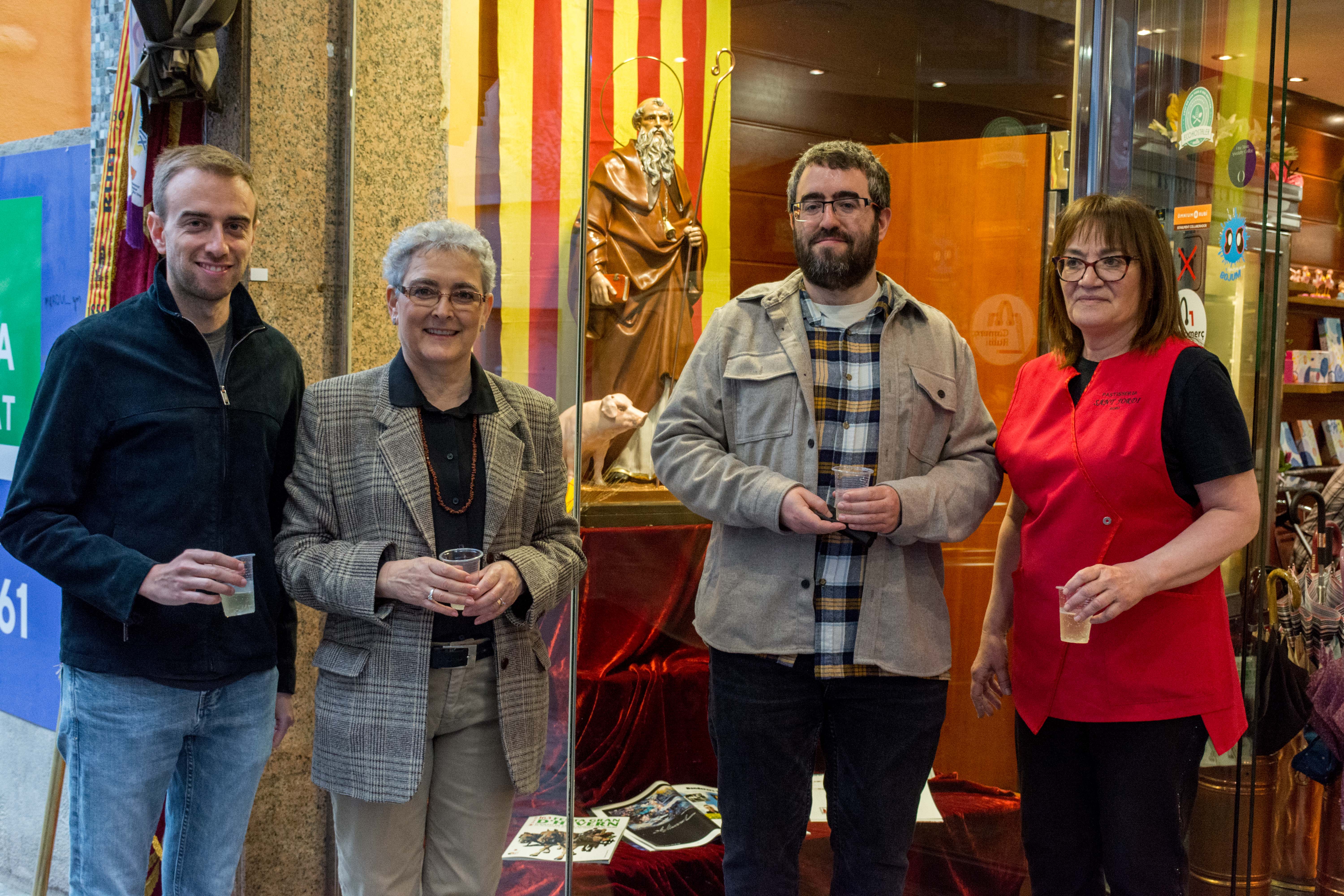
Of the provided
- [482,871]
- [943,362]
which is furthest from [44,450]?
[943,362]

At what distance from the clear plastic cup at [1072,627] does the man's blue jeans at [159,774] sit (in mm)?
1412

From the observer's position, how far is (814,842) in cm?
333

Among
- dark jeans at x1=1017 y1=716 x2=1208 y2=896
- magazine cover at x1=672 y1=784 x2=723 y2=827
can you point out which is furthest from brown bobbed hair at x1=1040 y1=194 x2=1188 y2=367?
magazine cover at x1=672 y1=784 x2=723 y2=827

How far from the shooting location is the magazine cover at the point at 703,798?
3.33 metres

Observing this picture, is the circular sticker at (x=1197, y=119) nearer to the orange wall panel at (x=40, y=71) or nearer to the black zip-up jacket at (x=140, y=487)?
the black zip-up jacket at (x=140, y=487)

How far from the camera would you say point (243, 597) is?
1729 millimetres

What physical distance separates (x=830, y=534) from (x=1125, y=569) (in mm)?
510

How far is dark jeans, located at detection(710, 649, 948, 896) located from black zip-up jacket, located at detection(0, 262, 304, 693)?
902 millimetres

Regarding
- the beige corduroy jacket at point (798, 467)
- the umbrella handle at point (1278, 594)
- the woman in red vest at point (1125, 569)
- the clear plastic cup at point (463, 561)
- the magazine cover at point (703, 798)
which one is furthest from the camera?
the magazine cover at point (703, 798)

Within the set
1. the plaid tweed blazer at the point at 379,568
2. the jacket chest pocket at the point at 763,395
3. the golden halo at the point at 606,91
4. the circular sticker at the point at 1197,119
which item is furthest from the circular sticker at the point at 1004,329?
the plaid tweed blazer at the point at 379,568

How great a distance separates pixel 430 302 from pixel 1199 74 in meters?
2.04

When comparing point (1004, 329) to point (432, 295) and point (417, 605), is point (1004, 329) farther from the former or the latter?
point (417, 605)

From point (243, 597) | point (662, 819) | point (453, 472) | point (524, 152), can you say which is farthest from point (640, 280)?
point (243, 597)

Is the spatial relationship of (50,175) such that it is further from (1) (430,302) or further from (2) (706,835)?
(2) (706,835)
